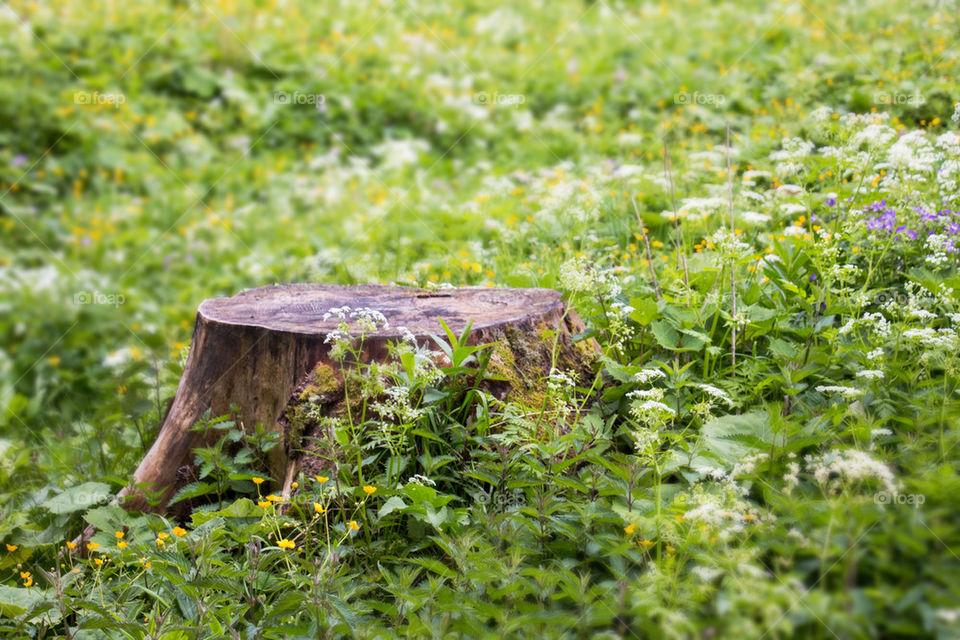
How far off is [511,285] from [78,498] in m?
2.04

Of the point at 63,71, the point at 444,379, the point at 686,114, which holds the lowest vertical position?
the point at 444,379

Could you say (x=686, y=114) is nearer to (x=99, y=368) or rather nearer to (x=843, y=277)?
(x=843, y=277)

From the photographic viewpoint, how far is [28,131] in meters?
7.58

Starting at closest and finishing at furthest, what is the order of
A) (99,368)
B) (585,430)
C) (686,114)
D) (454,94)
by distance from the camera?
(585,430)
(99,368)
(686,114)
(454,94)

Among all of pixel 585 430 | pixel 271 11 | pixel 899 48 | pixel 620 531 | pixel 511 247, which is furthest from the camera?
pixel 271 11

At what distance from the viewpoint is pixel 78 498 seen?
302 cm

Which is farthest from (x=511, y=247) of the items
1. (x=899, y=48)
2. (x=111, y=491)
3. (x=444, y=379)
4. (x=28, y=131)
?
(x=28, y=131)

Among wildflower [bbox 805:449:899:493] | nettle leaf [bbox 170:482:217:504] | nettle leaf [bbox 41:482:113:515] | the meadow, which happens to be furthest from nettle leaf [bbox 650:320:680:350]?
nettle leaf [bbox 41:482:113:515]

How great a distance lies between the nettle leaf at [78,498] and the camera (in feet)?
9.81

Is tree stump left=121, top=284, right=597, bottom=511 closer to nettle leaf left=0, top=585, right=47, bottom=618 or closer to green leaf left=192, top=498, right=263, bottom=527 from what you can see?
green leaf left=192, top=498, right=263, bottom=527

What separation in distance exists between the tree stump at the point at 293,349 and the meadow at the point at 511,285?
0.10 metres

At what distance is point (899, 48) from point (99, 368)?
6.54m

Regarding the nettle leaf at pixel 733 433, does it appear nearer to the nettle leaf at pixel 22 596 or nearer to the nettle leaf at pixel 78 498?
the nettle leaf at pixel 22 596

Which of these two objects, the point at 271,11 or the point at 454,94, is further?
the point at 271,11
